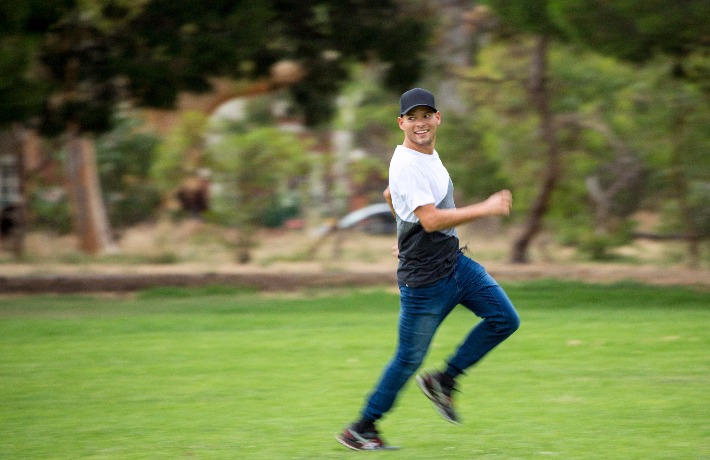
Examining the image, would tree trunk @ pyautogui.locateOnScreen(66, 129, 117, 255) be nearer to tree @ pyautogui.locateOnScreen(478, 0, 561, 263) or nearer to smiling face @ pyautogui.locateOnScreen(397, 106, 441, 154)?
tree @ pyautogui.locateOnScreen(478, 0, 561, 263)

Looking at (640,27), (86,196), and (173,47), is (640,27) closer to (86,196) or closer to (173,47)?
(173,47)

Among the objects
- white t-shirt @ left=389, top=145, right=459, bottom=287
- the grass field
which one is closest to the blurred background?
the grass field

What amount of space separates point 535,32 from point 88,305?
27.0 ft

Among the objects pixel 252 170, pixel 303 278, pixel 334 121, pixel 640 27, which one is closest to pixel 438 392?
pixel 640 27

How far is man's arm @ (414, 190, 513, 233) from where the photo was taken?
5.55 metres

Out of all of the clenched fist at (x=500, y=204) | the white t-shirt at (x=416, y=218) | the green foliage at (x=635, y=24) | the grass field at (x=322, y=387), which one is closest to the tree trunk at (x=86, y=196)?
the grass field at (x=322, y=387)

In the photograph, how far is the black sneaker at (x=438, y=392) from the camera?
6441 millimetres

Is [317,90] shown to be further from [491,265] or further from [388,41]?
[491,265]

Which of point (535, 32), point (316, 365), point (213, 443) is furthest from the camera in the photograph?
point (535, 32)

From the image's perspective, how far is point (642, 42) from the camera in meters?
14.4

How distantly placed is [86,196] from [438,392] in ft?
78.2

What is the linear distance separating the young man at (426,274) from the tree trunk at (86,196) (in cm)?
2358

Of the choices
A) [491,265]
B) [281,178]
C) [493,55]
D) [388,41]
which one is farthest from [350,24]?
[493,55]

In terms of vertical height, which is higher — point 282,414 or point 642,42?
point 642,42
